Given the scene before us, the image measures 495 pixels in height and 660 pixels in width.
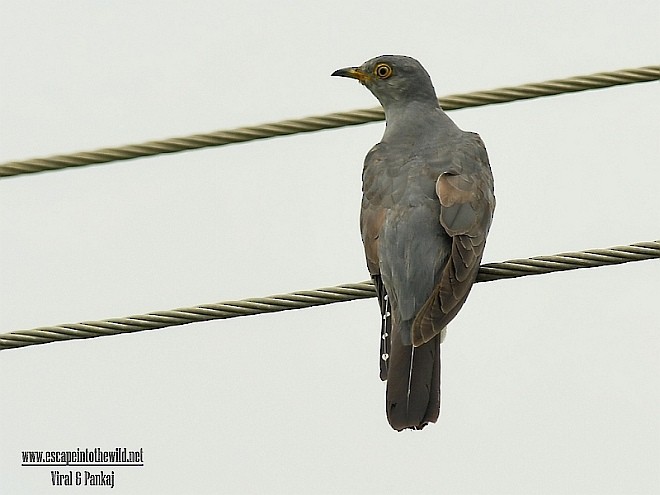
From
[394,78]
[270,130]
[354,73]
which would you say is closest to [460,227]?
[270,130]

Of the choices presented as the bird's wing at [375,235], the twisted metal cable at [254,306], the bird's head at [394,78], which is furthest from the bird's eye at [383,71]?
the twisted metal cable at [254,306]

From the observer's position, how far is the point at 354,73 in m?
8.32

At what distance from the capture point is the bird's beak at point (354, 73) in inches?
326

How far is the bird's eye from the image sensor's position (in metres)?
8.24

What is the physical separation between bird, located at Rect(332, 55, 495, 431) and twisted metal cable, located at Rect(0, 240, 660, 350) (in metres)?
0.68

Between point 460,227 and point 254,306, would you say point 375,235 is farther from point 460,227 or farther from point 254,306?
point 254,306

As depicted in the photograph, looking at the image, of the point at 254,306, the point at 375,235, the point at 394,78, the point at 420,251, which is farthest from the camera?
the point at 394,78

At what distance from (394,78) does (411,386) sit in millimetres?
2325

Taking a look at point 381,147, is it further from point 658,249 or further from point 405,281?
point 658,249

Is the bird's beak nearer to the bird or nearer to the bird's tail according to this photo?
the bird

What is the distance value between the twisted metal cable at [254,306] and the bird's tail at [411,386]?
825 mm

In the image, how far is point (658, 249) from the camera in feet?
19.3

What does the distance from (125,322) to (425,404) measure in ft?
5.29

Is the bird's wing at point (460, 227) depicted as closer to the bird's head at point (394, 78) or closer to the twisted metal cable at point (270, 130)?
the twisted metal cable at point (270, 130)
